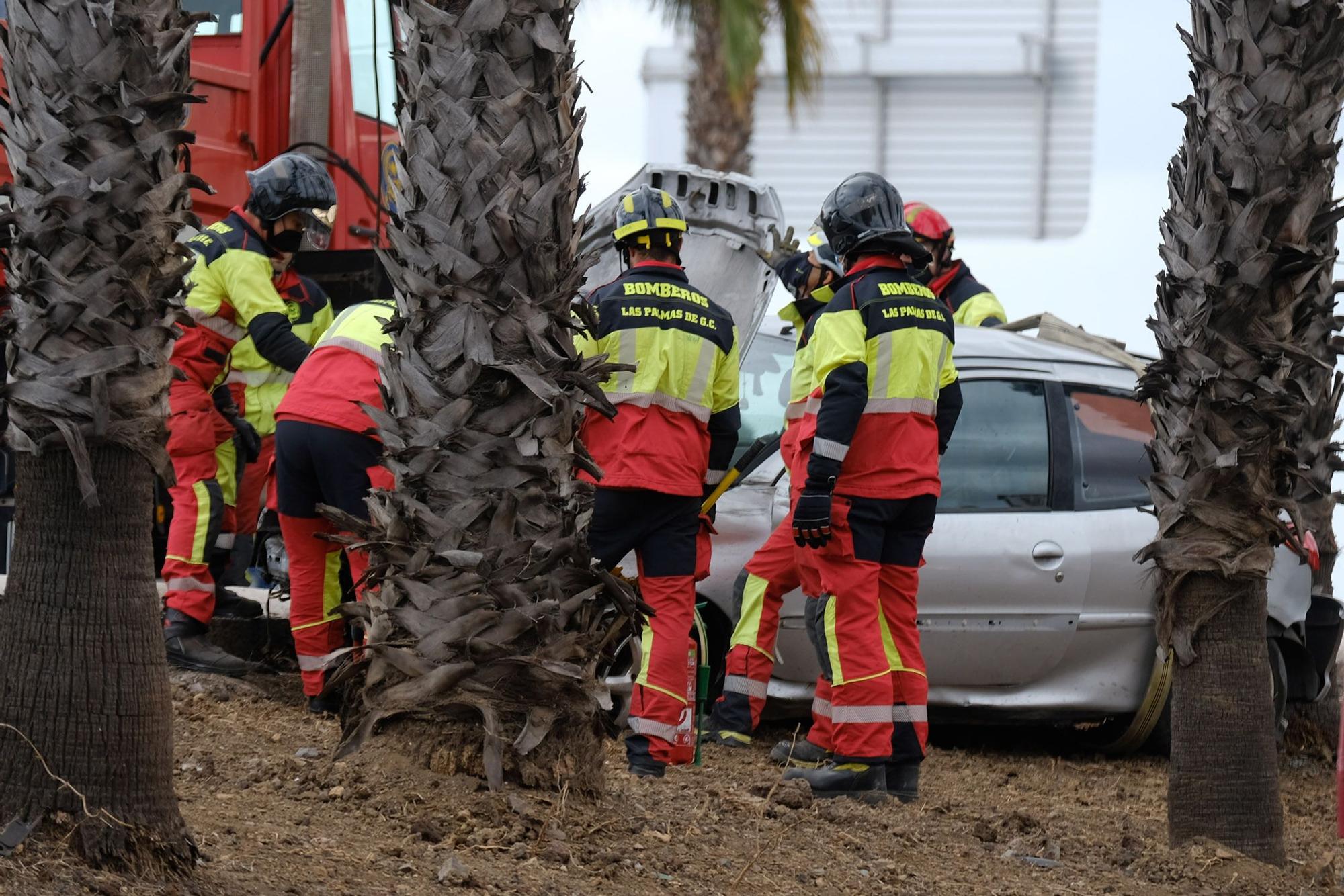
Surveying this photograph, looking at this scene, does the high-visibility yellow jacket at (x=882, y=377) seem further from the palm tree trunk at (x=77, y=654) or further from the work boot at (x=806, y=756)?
the palm tree trunk at (x=77, y=654)

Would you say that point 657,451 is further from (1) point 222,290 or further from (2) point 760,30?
(2) point 760,30

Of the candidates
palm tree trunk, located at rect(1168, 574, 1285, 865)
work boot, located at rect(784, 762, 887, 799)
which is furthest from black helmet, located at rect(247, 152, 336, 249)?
palm tree trunk, located at rect(1168, 574, 1285, 865)

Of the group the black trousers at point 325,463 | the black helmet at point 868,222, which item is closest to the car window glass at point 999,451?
the black helmet at point 868,222

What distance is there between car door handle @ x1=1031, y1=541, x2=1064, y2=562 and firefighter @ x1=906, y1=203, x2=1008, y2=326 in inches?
73.7

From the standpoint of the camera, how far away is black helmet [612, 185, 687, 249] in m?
5.70

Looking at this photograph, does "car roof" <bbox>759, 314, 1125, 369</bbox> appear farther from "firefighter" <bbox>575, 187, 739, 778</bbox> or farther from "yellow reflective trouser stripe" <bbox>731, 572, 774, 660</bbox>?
"firefighter" <bbox>575, 187, 739, 778</bbox>

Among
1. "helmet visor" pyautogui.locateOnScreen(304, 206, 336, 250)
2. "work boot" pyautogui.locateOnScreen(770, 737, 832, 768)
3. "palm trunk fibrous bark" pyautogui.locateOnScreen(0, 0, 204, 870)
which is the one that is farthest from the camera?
"helmet visor" pyautogui.locateOnScreen(304, 206, 336, 250)

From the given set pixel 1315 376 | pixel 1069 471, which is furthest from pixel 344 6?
pixel 1315 376

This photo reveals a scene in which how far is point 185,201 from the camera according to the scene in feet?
10.8

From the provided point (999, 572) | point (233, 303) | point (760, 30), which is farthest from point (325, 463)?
point (760, 30)

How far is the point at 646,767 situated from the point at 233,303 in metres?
2.45

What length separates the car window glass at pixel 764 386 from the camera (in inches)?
277

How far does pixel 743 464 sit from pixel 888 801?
5.50 ft

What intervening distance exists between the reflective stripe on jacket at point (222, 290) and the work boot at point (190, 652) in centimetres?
90
